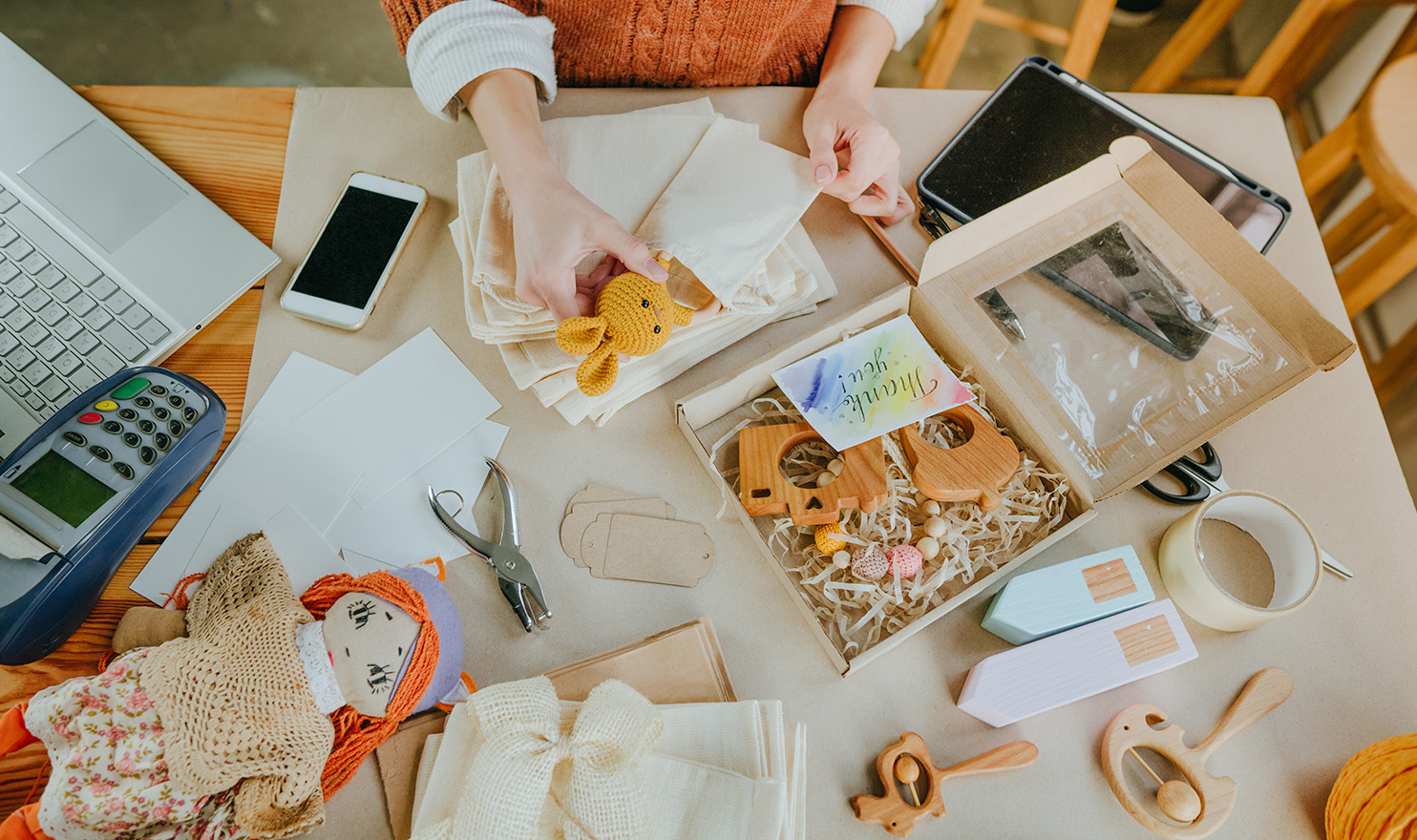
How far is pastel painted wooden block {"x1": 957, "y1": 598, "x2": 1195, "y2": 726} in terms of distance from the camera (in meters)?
0.63

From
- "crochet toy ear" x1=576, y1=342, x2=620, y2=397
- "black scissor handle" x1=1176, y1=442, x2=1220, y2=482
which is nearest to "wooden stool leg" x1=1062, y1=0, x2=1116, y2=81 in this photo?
"black scissor handle" x1=1176, y1=442, x2=1220, y2=482

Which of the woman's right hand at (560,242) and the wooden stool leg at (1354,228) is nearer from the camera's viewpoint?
the woman's right hand at (560,242)

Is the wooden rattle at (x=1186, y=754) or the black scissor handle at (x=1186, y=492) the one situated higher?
the black scissor handle at (x=1186, y=492)

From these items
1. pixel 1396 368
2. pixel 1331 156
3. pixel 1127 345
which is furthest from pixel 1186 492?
pixel 1396 368

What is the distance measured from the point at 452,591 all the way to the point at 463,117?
0.57m

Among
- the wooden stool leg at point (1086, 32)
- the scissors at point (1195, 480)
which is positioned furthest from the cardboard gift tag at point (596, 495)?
the wooden stool leg at point (1086, 32)

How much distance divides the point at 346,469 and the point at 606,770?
41 cm

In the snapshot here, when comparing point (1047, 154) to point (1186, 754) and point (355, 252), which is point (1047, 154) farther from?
point (355, 252)

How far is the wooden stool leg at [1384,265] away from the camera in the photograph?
4.12ft

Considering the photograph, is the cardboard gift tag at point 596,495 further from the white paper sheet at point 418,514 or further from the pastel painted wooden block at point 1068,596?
the pastel painted wooden block at point 1068,596

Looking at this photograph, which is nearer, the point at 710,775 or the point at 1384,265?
the point at 710,775

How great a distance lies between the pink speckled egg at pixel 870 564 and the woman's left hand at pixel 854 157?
0.38 metres

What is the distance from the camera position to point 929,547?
67cm

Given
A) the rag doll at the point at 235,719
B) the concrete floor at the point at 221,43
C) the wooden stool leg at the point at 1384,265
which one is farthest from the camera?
the concrete floor at the point at 221,43
